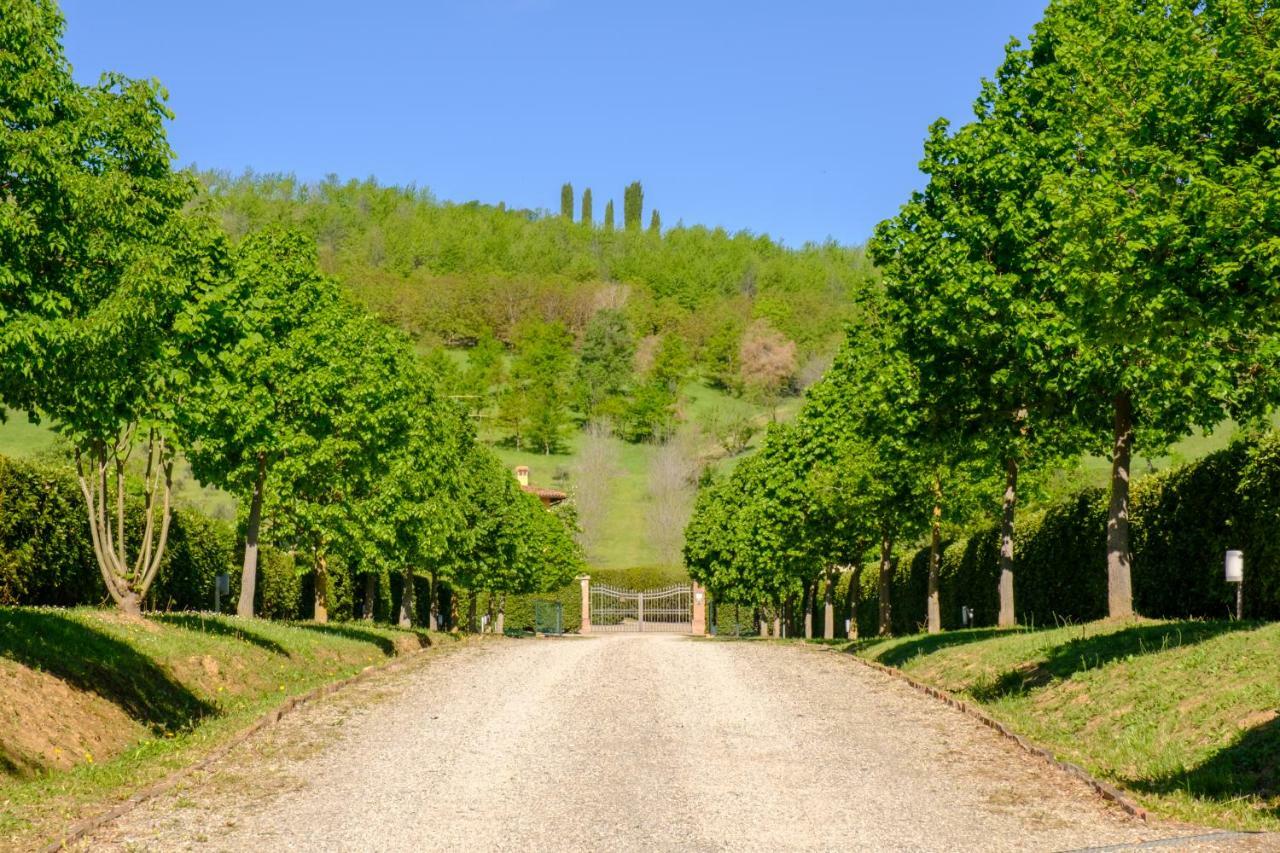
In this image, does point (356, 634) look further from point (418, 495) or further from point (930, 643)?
point (930, 643)

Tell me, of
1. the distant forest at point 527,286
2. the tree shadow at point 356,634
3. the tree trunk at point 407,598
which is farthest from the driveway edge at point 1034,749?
the distant forest at point 527,286

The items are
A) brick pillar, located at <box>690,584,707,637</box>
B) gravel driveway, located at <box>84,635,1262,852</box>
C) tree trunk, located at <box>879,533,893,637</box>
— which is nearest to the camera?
gravel driveway, located at <box>84,635,1262,852</box>

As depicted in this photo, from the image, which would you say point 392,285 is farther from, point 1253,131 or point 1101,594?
point 1253,131

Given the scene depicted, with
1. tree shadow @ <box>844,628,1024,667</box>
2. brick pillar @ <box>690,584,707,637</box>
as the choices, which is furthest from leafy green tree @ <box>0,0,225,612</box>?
brick pillar @ <box>690,584,707,637</box>

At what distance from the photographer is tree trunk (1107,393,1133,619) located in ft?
64.1

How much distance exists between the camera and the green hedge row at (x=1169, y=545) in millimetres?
19031

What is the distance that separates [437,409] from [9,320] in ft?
93.3

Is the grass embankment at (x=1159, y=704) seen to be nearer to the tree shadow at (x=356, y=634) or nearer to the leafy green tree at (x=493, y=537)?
the tree shadow at (x=356, y=634)

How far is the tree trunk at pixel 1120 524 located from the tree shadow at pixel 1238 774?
8878mm

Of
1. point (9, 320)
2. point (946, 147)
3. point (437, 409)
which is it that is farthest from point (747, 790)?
point (437, 409)

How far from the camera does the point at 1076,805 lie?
→ 31.1 feet

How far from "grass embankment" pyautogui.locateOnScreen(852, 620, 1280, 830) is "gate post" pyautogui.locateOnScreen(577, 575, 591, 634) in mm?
59404

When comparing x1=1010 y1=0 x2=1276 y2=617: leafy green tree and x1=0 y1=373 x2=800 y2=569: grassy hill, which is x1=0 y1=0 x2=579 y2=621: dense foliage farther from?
x1=0 y1=373 x2=800 y2=569: grassy hill

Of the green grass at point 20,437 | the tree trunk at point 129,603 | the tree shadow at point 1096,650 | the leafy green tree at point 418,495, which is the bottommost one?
the tree shadow at point 1096,650
